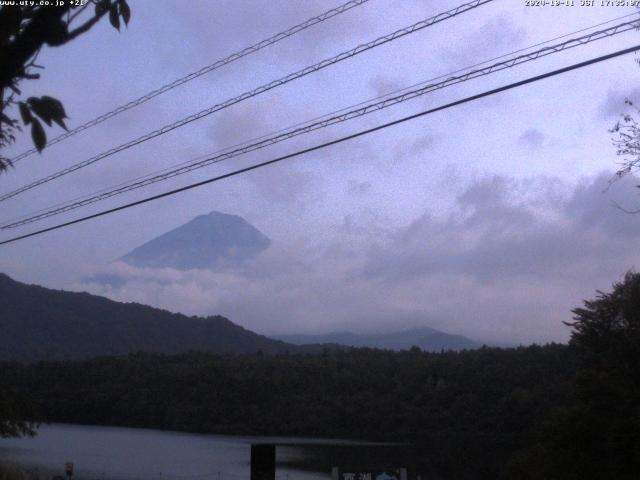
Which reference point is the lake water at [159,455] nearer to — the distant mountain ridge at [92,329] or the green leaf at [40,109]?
the green leaf at [40,109]

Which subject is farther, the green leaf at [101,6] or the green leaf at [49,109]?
the green leaf at [101,6]

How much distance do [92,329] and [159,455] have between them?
58103mm

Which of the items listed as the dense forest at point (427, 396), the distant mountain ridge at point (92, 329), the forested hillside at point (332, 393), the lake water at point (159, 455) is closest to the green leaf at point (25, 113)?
the dense forest at point (427, 396)

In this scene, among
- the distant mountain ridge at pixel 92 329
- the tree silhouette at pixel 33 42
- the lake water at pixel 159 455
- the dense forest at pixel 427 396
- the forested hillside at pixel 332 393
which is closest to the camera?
the tree silhouette at pixel 33 42

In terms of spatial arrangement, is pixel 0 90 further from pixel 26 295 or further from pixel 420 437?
pixel 26 295

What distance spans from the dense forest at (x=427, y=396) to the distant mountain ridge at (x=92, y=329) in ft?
57.4

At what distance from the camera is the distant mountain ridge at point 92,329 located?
84250 mm

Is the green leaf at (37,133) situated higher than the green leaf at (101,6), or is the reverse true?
the green leaf at (101,6)

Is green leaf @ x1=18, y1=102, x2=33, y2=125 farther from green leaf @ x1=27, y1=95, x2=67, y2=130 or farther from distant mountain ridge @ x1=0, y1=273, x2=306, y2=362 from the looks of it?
distant mountain ridge @ x1=0, y1=273, x2=306, y2=362

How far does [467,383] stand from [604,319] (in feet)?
82.8

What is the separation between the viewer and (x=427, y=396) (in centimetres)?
5184

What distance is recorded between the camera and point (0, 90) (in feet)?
12.0

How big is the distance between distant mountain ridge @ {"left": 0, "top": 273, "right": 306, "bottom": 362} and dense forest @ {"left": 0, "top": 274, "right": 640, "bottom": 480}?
57.4ft

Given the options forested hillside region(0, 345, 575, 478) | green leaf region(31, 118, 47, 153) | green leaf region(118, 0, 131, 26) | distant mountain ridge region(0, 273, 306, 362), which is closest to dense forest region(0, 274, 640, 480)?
forested hillside region(0, 345, 575, 478)
